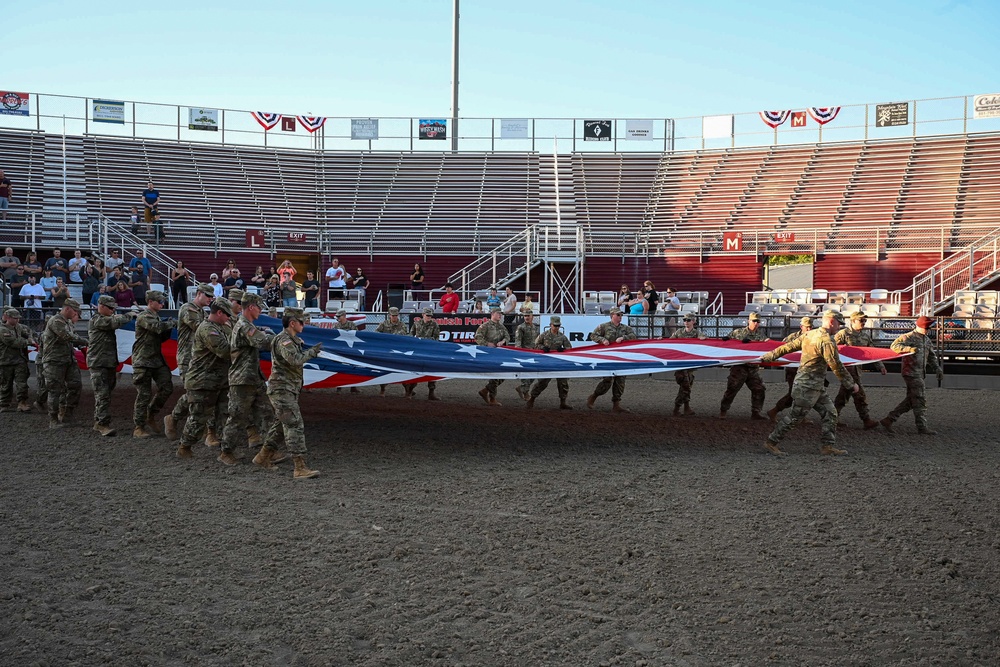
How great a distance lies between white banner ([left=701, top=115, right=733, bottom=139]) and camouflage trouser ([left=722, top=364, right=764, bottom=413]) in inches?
963

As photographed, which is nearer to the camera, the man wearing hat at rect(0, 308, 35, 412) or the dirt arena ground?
the dirt arena ground

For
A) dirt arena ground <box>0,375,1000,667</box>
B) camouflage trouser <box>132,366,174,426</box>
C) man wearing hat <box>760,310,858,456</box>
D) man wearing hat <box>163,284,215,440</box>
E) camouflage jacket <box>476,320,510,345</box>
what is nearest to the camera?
dirt arena ground <box>0,375,1000,667</box>

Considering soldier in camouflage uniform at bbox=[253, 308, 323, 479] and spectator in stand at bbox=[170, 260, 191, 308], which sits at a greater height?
spectator in stand at bbox=[170, 260, 191, 308]

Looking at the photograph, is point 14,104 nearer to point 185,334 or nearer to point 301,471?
point 185,334

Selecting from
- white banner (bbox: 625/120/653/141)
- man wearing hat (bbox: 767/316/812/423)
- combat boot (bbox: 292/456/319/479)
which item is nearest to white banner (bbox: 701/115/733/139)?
white banner (bbox: 625/120/653/141)

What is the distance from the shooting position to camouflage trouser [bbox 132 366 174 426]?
11.1m

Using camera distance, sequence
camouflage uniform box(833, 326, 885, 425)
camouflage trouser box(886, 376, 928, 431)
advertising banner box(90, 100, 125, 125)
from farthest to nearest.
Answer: advertising banner box(90, 100, 125, 125), camouflage uniform box(833, 326, 885, 425), camouflage trouser box(886, 376, 928, 431)

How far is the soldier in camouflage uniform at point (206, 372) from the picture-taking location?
9.82m

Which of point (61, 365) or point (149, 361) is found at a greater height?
point (149, 361)

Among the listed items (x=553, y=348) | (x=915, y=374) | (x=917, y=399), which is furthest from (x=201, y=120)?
(x=917, y=399)

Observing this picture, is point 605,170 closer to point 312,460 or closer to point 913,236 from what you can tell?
point 913,236

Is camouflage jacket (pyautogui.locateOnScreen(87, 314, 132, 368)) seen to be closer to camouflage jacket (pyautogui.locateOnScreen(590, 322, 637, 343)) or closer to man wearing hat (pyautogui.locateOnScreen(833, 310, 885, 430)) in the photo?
camouflage jacket (pyautogui.locateOnScreen(590, 322, 637, 343))

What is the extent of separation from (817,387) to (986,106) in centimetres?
2776

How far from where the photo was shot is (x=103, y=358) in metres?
11.5
